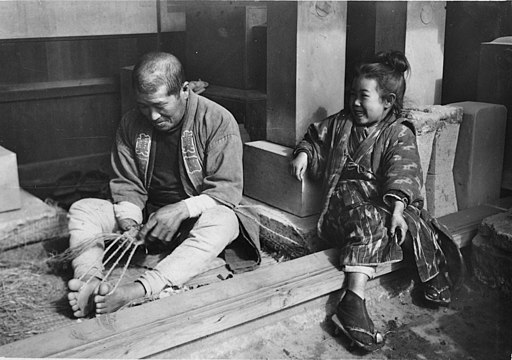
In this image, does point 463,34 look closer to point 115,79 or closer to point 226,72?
point 226,72

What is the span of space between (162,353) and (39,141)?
3.90 m

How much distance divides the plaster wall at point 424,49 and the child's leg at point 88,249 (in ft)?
7.96

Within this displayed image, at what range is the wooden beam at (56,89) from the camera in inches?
239

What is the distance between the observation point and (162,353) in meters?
3.10

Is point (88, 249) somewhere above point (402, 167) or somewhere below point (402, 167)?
below

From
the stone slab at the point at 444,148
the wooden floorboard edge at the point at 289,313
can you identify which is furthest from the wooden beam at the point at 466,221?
the wooden floorboard edge at the point at 289,313

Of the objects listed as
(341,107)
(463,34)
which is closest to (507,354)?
(341,107)

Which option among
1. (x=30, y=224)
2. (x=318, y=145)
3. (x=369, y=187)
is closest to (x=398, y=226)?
(x=369, y=187)

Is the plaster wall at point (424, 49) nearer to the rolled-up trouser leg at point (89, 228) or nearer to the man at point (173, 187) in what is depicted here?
the man at point (173, 187)

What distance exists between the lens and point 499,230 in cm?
405

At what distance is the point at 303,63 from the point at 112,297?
2.06 metres

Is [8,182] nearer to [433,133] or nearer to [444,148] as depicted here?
[433,133]

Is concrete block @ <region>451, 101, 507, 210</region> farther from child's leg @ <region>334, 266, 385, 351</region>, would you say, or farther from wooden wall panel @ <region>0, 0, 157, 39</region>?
wooden wall panel @ <region>0, 0, 157, 39</region>

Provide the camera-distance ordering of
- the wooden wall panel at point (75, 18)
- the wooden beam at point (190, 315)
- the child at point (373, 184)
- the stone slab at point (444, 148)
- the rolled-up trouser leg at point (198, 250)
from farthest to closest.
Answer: the wooden wall panel at point (75, 18) < the stone slab at point (444, 148) < the child at point (373, 184) < the rolled-up trouser leg at point (198, 250) < the wooden beam at point (190, 315)
